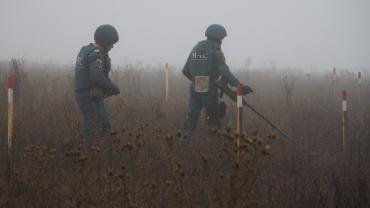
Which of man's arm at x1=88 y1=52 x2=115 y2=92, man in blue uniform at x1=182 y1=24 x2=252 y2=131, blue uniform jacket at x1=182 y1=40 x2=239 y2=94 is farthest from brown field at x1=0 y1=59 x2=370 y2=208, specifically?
blue uniform jacket at x1=182 y1=40 x2=239 y2=94

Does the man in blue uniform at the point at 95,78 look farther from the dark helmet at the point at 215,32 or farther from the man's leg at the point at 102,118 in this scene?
the dark helmet at the point at 215,32

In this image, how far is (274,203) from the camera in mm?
4984

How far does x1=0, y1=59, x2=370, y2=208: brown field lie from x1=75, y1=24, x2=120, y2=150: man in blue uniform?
0.85 feet

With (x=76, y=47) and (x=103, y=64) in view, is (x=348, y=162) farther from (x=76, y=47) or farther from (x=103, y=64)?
(x=76, y=47)

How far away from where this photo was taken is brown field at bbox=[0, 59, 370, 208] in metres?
4.00

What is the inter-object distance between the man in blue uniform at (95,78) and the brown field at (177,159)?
0.26m

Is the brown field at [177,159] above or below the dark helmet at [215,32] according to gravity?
below

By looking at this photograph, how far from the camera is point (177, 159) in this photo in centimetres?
518

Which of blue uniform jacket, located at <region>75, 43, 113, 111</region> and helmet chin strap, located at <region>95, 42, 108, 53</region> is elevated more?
helmet chin strap, located at <region>95, 42, 108, 53</region>

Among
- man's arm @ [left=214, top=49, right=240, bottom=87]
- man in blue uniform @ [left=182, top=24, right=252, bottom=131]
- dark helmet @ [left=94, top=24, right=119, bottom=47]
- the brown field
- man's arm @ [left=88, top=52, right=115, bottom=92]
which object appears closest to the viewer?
the brown field

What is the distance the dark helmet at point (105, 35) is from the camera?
6.29m

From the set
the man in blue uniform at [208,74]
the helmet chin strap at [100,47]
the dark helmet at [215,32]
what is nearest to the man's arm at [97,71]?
the helmet chin strap at [100,47]

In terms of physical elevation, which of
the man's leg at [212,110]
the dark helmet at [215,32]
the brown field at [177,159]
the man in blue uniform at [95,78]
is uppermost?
the dark helmet at [215,32]

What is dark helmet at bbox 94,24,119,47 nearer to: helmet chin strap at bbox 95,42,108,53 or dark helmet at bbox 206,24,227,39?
helmet chin strap at bbox 95,42,108,53
